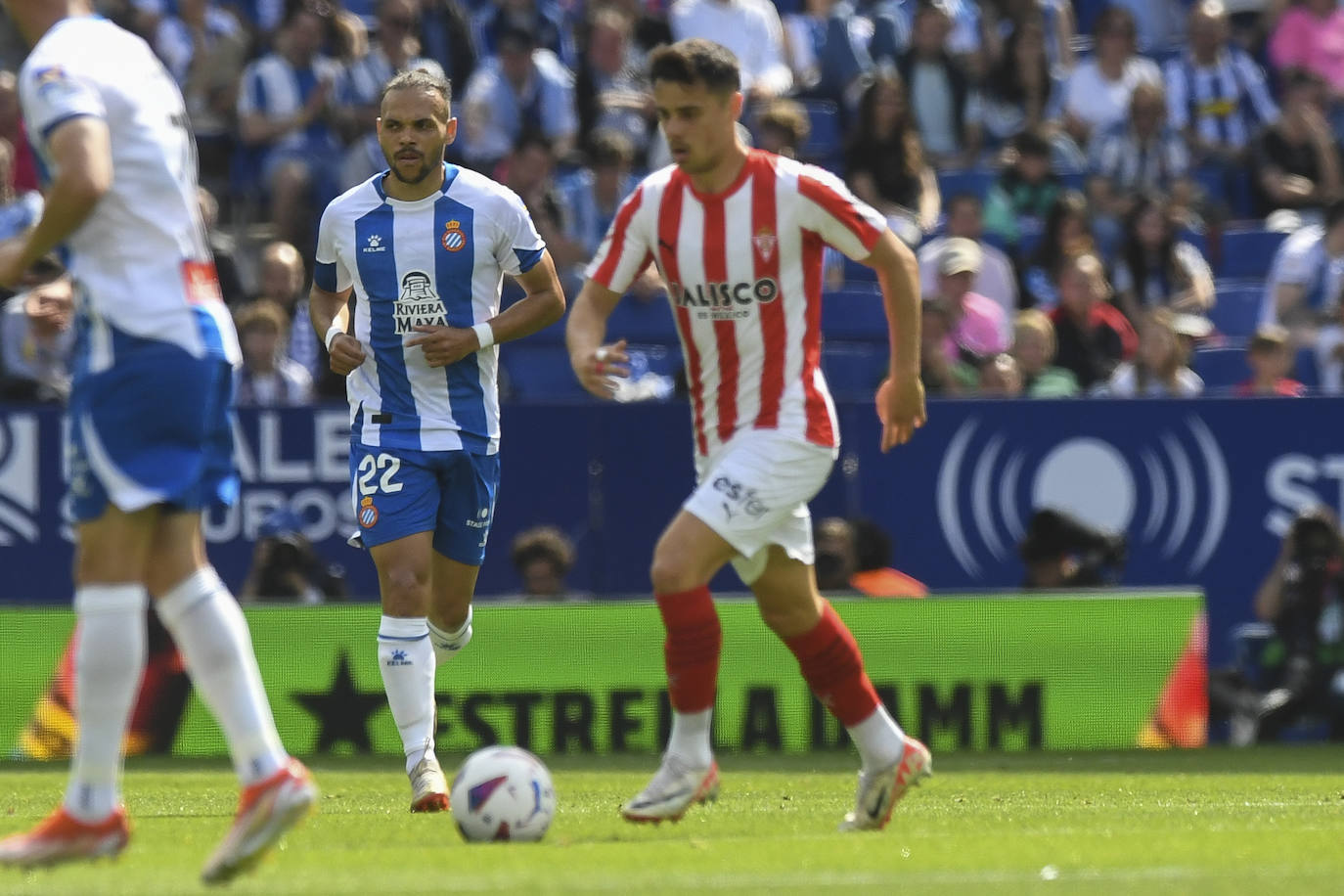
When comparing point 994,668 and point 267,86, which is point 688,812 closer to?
point 994,668

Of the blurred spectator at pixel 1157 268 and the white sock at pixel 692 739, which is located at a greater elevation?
the blurred spectator at pixel 1157 268

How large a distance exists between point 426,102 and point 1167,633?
17.5ft

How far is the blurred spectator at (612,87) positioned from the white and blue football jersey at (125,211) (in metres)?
10.0

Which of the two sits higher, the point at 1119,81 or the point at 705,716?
the point at 1119,81

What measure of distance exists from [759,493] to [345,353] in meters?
1.74

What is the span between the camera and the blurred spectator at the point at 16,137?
14.1 metres

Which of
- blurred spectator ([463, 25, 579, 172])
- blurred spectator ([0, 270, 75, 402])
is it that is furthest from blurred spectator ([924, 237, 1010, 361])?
blurred spectator ([0, 270, 75, 402])

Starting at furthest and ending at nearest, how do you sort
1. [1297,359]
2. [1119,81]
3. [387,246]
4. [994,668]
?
[1119,81] < [1297,359] < [994,668] < [387,246]

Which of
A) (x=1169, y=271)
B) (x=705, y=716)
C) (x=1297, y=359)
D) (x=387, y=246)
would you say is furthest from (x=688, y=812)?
(x=1169, y=271)

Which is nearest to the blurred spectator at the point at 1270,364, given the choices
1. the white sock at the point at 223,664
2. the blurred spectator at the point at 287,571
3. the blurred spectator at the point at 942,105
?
the blurred spectator at the point at 942,105

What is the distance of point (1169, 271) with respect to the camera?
1476 cm

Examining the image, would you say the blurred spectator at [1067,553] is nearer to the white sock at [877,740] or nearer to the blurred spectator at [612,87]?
the blurred spectator at [612,87]

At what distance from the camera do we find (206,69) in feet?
52.0

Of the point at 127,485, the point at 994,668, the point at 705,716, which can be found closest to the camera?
the point at 127,485
